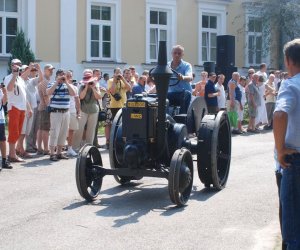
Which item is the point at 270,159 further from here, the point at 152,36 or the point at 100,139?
the point at 152,36

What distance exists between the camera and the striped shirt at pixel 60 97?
1198 centimetres

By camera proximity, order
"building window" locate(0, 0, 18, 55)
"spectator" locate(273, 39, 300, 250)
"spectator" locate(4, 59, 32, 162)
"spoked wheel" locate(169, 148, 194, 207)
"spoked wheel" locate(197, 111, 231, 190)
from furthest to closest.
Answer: "building window" locate(0, 0, 18, 55) → "spectator" locate(4, 59, 32, 162) → "spoked wheel" locate(197, 111, 231, 190) → "spoked wheel" locate(169, 148, 194, 207) → "spectator" locate(273, 39, 300, 250)

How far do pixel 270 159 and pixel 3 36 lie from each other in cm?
1216

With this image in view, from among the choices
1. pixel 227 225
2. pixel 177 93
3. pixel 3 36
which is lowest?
pixel 227 225

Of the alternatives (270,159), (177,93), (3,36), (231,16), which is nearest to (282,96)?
(177,93)

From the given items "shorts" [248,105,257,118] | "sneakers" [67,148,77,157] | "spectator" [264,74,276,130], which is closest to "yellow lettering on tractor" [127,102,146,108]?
"sneakers" [67,148,77,157]

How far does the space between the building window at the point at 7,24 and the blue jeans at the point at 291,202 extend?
17803 millimetres

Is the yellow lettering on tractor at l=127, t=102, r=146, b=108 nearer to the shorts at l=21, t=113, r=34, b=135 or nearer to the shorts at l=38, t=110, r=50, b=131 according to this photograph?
the shorts at l=21, t=113, r=34, b=135

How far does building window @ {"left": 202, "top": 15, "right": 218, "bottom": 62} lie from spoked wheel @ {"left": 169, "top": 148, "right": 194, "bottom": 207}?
19.5 metres

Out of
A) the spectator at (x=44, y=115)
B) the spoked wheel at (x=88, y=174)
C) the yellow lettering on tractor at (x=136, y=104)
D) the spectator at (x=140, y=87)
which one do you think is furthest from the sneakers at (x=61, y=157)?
the yellow lettering on tractor at (x=136, y=104)

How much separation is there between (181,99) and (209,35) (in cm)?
Result: 1862

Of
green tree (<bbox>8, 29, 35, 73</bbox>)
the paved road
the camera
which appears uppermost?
green tree (<bbox>8, 29, 35, 73</bbox>)

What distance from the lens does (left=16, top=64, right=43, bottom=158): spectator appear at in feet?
40.2

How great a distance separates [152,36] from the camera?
25078mm
